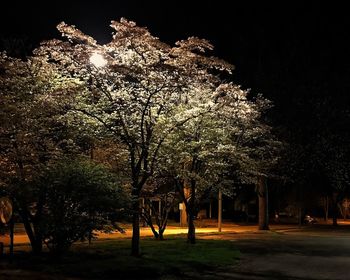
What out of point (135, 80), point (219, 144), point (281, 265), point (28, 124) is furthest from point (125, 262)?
point (219, 144)

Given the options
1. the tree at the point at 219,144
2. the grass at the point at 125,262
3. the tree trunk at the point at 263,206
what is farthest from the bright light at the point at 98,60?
the tree trunk at the point at 263,206

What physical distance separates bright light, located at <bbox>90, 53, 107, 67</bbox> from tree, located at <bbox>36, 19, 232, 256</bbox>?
13 cm

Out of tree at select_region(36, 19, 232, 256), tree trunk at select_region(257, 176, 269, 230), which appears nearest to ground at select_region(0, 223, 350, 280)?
tree at select_region(36, 19, 232, 256)

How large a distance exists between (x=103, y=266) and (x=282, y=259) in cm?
746

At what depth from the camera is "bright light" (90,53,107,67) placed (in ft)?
57.5

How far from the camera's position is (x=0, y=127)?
1572cm

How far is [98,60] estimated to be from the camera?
17.6m

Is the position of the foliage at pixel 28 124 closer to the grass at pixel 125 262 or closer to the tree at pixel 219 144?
the grass at pixel 125 262

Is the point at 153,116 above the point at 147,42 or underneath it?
underneath

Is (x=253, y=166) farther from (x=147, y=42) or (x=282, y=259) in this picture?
(x=147, y=42)

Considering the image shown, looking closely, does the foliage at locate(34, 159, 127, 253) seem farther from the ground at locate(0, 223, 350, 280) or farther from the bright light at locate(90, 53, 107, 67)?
the bright light at locate(90, 53, 107, 67)

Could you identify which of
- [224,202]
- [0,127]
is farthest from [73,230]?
[224,202]

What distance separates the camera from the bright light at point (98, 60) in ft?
57.5

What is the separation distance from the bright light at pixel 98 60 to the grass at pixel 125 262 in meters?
6.52
